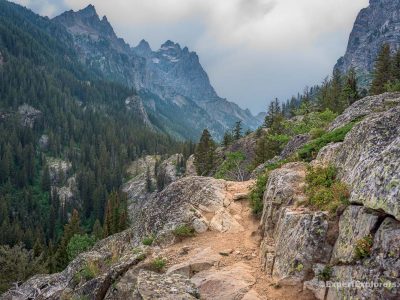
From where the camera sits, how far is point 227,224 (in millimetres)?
21734

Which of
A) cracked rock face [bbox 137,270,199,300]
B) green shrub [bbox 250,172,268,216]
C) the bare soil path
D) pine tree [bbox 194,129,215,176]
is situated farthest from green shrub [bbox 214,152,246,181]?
cracked rock face [bbox 137,270,199,300]

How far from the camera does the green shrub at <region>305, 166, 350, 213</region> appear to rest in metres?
14.5

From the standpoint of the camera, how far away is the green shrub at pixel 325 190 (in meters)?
14.5

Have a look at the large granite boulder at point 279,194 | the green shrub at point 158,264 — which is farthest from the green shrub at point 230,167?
the green shrub at point 158,264

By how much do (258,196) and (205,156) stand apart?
75.8 meters

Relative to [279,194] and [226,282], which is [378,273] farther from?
[279,194]

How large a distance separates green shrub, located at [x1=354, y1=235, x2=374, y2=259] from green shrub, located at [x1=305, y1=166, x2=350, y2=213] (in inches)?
95.9

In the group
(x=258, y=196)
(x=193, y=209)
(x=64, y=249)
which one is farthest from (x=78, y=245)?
(x=258, y=196)

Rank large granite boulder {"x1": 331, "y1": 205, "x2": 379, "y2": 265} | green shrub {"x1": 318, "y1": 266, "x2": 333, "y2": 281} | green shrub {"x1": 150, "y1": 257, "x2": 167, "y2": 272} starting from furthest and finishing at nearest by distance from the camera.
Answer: green shrub {"x1": 150, "y1": 257, "x2": 167, "y2": 272}, green shrub {"x1": 318, "y1": 266, "x2": 333, "y2": 281}, large granite boulder {"x1": 331, "y1": 205, "x2": 379, "y2": 265}

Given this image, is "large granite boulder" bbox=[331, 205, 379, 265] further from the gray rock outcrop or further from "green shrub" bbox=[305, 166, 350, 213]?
"green shrub" bbox=[305, 166, 350, 213]

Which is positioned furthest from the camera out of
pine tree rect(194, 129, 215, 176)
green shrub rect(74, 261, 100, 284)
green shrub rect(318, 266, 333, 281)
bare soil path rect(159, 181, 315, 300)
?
pine tree rect(194, 129, 215, 176)

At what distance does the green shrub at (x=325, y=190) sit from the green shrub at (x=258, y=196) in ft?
12.8

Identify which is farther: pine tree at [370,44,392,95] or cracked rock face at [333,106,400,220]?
pine tree at [370,44,392,95]

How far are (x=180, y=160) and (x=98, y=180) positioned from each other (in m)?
44.0
